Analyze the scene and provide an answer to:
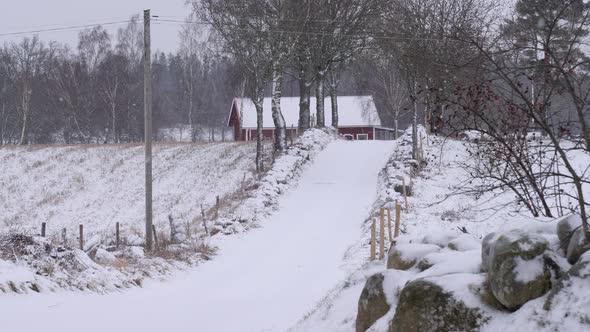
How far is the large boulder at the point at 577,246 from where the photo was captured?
404 centimetres

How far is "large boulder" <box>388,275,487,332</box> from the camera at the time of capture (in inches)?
167

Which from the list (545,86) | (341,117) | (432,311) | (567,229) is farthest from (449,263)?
(341,117)

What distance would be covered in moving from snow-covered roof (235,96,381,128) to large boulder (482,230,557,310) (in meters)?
40.9

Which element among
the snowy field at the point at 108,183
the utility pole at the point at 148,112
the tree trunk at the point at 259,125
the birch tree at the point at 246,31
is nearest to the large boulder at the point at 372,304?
the utility pole at the point at 148,112

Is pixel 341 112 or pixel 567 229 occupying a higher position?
pixel 341 112

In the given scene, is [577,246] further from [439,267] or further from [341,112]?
[341,112]

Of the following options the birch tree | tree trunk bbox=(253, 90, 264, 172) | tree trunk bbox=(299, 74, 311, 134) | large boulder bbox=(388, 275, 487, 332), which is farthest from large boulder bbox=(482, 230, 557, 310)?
tree trunk bbox=(299, 74, 311, 134)

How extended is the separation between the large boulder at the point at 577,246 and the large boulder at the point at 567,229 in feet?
0.30

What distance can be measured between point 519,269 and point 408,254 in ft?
6.20

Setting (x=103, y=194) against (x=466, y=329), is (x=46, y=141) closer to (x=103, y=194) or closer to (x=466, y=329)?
(x=103, y=194)

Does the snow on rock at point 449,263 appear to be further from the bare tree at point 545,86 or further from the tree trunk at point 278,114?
the tree trunk at point 278,114

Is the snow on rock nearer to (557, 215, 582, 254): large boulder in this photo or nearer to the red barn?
(557, 215, 582, 254): large boulder

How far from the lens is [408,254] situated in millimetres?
5934

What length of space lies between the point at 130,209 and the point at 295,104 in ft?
83.0
